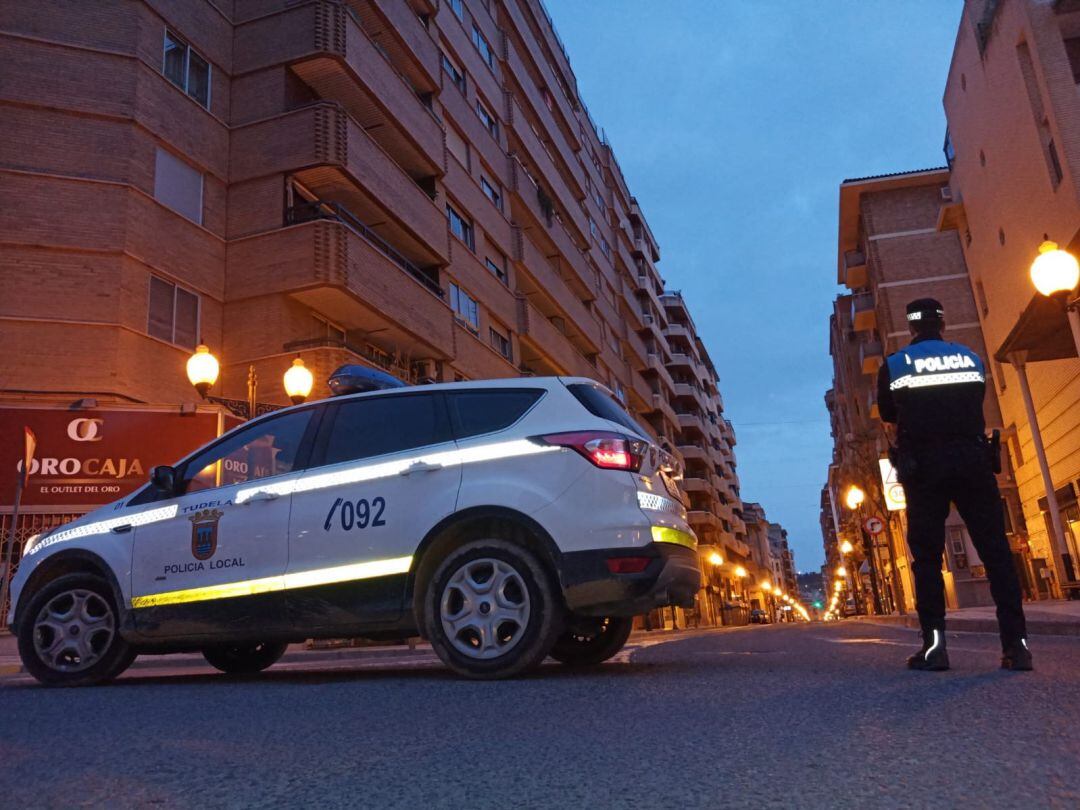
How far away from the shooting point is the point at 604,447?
5023 mm

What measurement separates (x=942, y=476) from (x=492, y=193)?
27.5m

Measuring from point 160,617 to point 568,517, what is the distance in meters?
2.90

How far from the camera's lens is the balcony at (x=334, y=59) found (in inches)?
787

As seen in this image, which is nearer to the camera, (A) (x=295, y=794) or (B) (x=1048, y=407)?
(A) (x=295, y=794)

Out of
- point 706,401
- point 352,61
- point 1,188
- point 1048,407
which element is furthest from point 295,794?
point 706,401

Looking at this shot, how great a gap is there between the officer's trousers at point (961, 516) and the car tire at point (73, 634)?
16.6 ft

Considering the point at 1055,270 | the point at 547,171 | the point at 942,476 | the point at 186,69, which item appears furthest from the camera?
the point at 547,171

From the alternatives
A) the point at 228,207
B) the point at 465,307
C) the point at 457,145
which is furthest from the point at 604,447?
the point at 457,145

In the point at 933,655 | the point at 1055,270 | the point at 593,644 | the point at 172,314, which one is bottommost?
the point at 933,655

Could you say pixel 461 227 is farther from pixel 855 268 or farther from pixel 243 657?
pixel 855 268

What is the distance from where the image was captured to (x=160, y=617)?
5.85 m

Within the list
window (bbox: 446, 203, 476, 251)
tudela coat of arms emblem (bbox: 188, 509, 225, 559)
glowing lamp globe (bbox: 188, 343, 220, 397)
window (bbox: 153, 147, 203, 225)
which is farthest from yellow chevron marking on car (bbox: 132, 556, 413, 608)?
window (bbox: 446, 203, 476, 251)

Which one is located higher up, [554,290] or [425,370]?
[554,290]

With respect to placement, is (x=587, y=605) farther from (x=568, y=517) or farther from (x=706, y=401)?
(x=706, y=401)
